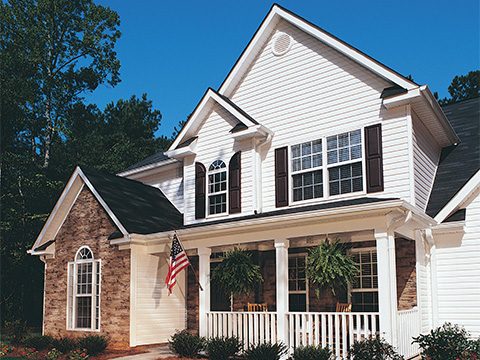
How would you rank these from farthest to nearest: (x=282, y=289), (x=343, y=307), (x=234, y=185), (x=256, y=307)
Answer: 1. (x=234, y=185)
2. (x=256, y=307)
3. (x=343, y=307)
4. (x=282, y=289)

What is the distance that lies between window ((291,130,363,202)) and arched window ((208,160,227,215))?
2419 mm

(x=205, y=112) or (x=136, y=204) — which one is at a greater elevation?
(x=205, y=112)

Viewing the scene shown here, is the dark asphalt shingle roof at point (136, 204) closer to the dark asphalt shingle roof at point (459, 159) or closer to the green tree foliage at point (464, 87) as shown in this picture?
the dark asphalt shingle roof at point (459, 159)

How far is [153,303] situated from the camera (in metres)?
16.9

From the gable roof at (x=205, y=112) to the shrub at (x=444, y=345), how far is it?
26.0 feet

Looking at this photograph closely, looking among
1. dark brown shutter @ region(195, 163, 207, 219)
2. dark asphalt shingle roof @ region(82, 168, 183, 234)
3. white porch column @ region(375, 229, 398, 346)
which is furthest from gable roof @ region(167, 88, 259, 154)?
white porch column @ region(375, 229, 398, 346)

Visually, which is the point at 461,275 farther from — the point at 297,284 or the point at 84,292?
the point at 84,292

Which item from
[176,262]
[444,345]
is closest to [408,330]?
[444,345]

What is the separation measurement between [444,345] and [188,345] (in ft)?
20.0

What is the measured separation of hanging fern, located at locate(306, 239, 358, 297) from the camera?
12516 millimetres

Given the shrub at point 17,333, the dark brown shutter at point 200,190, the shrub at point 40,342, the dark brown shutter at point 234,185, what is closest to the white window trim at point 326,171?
the dark brown shutter at point 234,185

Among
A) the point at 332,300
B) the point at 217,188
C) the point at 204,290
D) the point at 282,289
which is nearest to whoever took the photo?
the point at 282,289

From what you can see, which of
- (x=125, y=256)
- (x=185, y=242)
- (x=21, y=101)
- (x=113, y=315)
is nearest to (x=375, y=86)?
(x=185, y=242)

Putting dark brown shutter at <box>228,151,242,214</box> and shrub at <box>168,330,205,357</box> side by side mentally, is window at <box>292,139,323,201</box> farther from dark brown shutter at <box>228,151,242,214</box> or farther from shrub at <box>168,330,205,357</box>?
shrub at <box>168,330,205,357</box>
